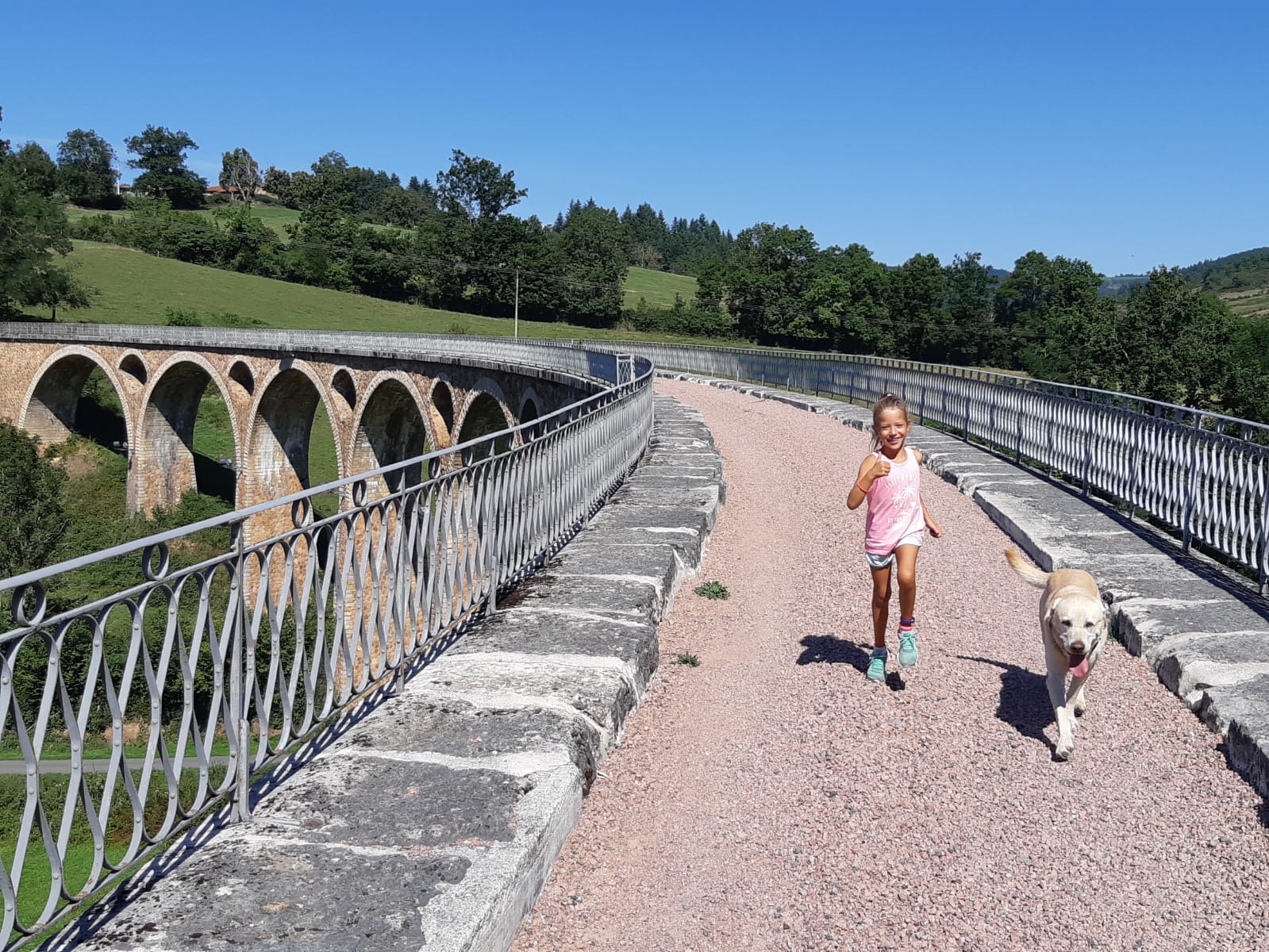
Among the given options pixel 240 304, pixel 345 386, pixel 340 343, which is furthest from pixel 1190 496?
pixel 240 304

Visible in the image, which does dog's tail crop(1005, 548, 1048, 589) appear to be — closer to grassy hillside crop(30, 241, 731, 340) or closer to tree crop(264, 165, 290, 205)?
grassy hillside crop(30, 241, 731, 340)

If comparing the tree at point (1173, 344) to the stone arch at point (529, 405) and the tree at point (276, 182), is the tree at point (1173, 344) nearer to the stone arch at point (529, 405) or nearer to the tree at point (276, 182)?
the stone arch at point (529, 405)

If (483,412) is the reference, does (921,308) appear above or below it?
above

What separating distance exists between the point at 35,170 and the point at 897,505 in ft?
323

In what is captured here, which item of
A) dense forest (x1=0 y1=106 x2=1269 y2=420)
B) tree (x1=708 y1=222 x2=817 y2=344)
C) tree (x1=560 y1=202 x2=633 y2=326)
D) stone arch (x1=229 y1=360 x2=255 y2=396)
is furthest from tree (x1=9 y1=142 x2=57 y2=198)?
tree (x1=708 y1=222 x2=817 y2=344)

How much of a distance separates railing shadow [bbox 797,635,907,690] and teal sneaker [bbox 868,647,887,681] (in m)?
0.05

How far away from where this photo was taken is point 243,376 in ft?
134

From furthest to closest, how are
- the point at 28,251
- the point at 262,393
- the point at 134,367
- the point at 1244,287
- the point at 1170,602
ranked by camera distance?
the point at 1244,287 → the point at 28,251 → the point at 134,367 → the point at 262,393 → the point at 1170,602

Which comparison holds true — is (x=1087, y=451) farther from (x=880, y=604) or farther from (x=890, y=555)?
(x=880, y=604)

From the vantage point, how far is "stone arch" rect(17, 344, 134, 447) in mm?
46156

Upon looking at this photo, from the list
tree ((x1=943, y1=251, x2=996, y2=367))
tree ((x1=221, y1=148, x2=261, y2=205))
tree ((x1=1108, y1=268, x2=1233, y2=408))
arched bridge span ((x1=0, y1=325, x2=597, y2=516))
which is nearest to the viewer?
arched bridge span ((x1=0, y1=325, x2=597, y2=516))

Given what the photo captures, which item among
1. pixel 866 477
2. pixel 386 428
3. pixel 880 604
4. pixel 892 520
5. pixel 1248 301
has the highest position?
pixel 1248 301

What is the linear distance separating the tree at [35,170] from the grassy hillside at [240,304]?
5192 millimetres

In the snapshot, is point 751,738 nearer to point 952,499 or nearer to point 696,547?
point 696,547
